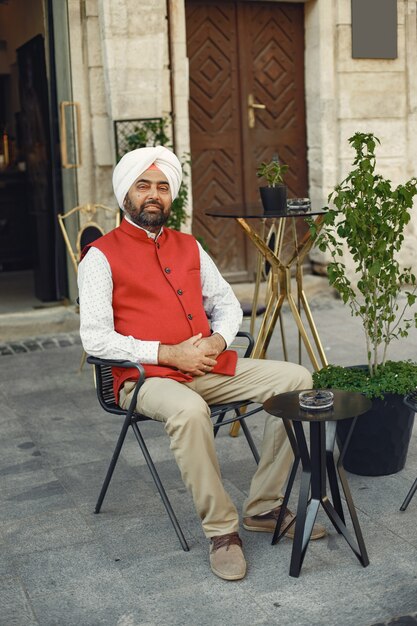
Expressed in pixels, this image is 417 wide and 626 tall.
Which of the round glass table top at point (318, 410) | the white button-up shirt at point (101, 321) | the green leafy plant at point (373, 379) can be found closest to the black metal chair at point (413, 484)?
the green leafy plant at point (373, 379)

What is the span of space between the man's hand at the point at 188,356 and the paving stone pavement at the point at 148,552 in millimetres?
635

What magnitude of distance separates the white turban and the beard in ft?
0.21

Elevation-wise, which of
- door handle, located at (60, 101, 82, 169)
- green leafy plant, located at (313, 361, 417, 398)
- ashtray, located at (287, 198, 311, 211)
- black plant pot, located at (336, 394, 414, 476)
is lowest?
black plant pot, located at (336, 394, 414, 476)

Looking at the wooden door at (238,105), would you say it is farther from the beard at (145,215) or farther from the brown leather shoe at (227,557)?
the brown leather shoe at (227,557)

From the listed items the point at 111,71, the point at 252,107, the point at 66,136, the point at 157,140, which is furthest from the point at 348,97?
the point at 66,136

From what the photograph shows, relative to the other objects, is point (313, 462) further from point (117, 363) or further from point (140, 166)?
point (140, 166)

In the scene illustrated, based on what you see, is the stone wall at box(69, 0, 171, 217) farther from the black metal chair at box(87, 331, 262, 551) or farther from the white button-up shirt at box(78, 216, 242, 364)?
the white button-up shirt at box(78, 216, 242, 364)

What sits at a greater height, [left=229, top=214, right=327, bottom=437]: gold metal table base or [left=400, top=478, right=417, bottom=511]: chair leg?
[left=229, top=214, right=327, bottom=437]: gold metal table base

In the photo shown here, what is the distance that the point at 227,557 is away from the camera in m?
3.45

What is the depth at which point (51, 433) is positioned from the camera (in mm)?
5207

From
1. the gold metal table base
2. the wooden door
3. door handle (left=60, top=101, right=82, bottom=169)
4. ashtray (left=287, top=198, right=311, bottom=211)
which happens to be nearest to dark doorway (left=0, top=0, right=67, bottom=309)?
door handle (left=60, top=101, right=82, bottom=169)

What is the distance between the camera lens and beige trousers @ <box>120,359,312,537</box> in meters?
3.47

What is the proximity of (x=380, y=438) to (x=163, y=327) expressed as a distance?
1107 mm

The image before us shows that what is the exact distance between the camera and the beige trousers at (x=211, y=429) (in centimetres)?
347
